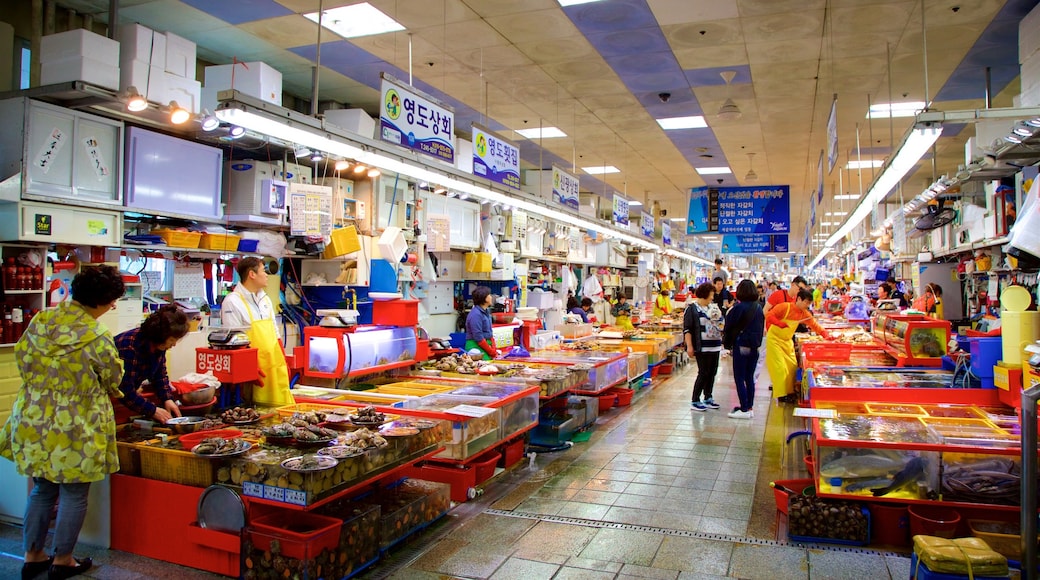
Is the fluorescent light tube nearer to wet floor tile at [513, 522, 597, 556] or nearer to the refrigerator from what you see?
the refrigerator

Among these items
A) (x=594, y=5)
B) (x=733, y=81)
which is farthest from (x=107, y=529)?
(x=733, y=81)

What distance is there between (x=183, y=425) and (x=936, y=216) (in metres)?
10.5

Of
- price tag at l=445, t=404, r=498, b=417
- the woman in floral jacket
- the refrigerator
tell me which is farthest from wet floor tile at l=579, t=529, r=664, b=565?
the refrigerator

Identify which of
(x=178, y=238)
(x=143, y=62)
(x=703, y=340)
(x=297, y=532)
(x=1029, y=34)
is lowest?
(x=297, y=532)

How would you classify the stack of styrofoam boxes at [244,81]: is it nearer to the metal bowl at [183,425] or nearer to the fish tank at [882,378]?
the metal bowl at [183,425]

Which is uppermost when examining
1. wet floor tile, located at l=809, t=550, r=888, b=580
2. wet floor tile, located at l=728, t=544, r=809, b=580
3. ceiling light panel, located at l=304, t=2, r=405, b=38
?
ceiling light panel, located at l=304, t=2, r=405, b=38

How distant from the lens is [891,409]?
509cm

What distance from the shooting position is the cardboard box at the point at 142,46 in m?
6.01

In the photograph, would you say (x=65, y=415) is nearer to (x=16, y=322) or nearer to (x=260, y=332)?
(x=260, y=332)

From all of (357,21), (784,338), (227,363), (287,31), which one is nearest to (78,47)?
(287,31)

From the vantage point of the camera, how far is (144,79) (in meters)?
6.08

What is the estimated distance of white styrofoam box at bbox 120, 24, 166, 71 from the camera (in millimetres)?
6016

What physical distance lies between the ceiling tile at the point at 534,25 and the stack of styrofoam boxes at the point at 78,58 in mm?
3674

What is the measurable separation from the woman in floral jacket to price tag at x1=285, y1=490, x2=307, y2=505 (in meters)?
1.18
